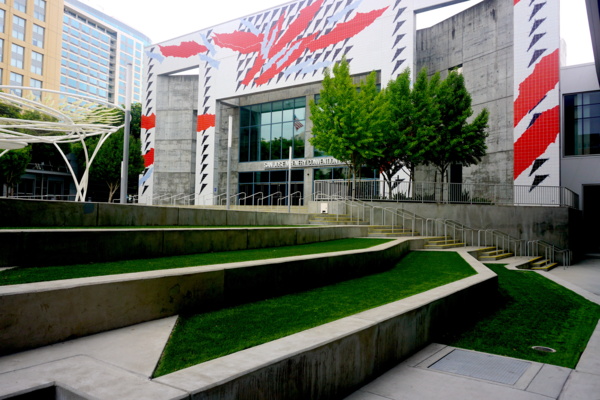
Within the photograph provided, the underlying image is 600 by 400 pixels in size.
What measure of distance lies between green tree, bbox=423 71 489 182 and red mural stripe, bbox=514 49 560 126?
8.66 ft

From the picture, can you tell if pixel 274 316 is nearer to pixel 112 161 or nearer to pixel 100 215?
pixel 100 215

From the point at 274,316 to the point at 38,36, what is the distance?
3092 inches

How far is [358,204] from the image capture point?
22.4 meters

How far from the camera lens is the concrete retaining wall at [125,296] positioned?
10.9ft

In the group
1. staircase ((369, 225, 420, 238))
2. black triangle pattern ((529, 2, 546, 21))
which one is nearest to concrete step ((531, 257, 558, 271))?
staircase ((369, 225, 420, 238))

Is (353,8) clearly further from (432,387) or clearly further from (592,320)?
(432,387)

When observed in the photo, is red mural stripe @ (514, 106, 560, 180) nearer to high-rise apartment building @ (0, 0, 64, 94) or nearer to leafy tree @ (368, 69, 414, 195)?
leafy tree @ (368, 69, 414, 195)

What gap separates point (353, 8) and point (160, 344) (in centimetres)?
3313

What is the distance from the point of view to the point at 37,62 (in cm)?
6456

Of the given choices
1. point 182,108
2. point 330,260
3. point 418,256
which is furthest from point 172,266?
point 182,108

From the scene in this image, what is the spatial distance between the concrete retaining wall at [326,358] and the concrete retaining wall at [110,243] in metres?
3.80

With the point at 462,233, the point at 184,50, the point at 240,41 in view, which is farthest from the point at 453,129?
the point at 184,50

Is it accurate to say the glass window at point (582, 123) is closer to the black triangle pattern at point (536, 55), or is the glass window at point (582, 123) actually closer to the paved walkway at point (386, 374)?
the black triangle pattern at point (536, 55)

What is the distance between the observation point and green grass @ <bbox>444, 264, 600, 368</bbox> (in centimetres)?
516
